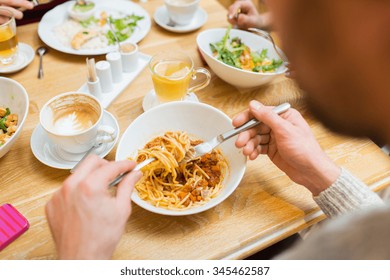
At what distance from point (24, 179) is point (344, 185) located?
3.40ft

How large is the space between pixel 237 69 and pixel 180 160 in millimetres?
473

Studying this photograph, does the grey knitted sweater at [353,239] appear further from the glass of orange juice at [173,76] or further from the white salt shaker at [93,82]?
the white salt shaker at [93,82]

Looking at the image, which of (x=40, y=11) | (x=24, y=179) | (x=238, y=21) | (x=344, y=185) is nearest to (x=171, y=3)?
(x=238, y=21)

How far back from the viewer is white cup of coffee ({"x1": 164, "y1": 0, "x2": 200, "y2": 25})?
1833mm

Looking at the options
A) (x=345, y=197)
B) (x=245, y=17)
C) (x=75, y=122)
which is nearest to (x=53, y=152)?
(x=75, y=122)

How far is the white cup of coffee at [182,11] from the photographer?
1833 millimetres

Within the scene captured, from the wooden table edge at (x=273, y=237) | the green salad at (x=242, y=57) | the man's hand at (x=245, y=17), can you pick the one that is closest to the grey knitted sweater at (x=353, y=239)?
the wooden table edge at (x=273, y=237)

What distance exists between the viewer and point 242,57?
167cm

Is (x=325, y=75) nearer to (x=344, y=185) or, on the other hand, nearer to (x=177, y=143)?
(x=344, y=185)

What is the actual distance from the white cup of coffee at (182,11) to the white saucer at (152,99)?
21.1 inches

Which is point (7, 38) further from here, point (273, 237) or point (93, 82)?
point (273, 237)

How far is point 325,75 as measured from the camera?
2.33 ft

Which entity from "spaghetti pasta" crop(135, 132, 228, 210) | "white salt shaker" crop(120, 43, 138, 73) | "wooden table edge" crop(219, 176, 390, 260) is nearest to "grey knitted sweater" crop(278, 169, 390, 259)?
"wooden table edge" crop(219, 176, 390, 260)

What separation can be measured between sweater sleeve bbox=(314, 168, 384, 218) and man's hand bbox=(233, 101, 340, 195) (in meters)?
0.02
